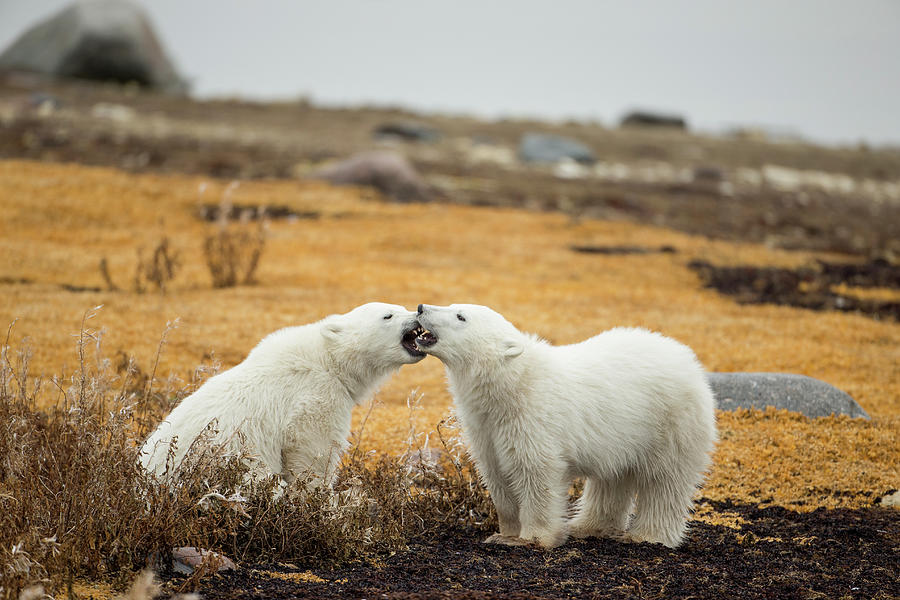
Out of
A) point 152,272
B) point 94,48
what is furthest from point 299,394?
point 94,48

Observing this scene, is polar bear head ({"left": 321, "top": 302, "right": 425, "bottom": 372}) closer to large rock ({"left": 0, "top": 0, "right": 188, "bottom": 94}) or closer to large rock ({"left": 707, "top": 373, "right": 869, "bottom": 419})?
large rock ({"left": 707, "top": 373, "right": 869, "bottom": 419})

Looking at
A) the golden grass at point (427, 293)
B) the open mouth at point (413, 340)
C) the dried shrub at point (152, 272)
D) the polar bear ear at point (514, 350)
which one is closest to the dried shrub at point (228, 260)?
the golden grass at point (427, 293)

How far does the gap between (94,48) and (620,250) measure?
3301 centimetres

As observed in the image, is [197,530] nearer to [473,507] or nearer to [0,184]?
[473,507]

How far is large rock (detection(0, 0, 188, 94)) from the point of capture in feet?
131

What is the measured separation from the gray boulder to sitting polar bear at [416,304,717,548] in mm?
27051

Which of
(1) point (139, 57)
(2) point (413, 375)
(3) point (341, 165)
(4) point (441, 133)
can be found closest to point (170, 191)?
(3) point (341, 165)

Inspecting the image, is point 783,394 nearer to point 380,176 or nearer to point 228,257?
point 228,257

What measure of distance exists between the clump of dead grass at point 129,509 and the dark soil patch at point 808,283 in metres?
10.3

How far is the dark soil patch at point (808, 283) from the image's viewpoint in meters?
13.6

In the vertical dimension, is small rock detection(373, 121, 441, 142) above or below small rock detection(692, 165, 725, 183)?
above

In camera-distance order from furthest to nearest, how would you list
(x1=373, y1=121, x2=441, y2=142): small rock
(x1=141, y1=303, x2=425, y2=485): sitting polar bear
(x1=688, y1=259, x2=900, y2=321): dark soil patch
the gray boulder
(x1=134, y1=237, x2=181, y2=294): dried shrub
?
(x1=373, y1=121, x2=441, y2=142): small rock < the gray boulder < (x1=688, y1=259, x2=900, y2=321): dark soil patch < (x1=134, y1=237, x2=181, y2=294): dried shrub < (x1=141, y1=303, x2=425, y2=485): sitting polar bear

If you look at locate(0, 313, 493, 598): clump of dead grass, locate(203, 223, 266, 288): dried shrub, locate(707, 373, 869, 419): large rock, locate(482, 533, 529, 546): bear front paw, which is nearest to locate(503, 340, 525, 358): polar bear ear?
locate(0, 313, 493, 598): clump of dead grass

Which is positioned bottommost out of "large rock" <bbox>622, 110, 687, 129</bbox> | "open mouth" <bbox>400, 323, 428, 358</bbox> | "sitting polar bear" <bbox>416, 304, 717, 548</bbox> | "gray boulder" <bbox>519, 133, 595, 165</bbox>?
"sitting polar bear" <bbox>416, 304, 717, 548</bbox>
